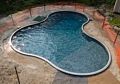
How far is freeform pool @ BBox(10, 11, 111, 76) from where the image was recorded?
14402mm

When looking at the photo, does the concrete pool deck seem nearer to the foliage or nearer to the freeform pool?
the freeform pool

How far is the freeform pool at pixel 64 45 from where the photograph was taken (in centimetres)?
1440

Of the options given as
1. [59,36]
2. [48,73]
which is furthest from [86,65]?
[59,36]

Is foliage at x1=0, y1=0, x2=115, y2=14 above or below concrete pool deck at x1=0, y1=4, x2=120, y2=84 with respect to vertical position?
above

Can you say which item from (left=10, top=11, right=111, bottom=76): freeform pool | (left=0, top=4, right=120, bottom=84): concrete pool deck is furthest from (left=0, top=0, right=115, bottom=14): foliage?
(left=0, top=4, right=120, bottom=84): concrete pool deck

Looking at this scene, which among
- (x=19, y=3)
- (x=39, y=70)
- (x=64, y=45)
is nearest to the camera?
(x=39, y=70)

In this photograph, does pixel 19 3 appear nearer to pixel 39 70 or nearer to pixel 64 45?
pixel 64 45

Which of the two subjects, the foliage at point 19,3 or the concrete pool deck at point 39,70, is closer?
the concrete pool deck at point 39,70

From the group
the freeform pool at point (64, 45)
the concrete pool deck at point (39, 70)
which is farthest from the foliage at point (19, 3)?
the concrete pool deck at point (39, 70)

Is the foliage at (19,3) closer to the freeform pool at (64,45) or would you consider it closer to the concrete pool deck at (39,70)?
the freeform pool at (64,45)

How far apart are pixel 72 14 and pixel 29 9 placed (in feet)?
15.9

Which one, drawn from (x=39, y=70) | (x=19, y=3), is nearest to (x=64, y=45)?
(x=39, y=70)

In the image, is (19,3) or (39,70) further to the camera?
(19,3)

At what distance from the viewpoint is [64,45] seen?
1666 centimetres
